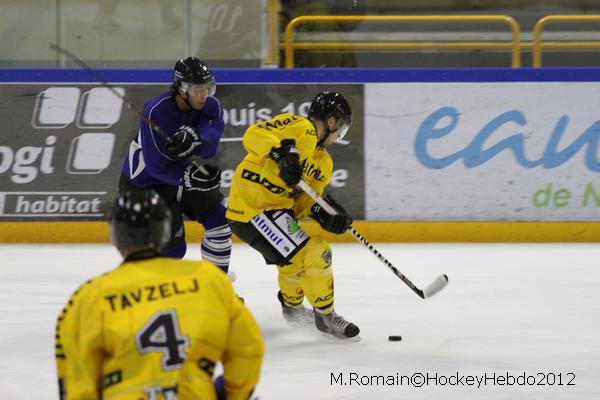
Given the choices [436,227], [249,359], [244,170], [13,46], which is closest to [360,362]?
[244,170]

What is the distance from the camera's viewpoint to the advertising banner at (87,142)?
7.40 meters

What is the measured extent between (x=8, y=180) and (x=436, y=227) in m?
3.06

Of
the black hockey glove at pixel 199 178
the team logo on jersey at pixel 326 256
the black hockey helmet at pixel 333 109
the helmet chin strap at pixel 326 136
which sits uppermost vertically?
the black hockey helmet at pixel 333 109

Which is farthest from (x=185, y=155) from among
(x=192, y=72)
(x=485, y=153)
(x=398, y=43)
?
(x=398, y=43)

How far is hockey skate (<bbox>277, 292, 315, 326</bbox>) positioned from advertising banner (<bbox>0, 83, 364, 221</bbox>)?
9.21 feet

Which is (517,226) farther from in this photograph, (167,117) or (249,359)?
(249,359)

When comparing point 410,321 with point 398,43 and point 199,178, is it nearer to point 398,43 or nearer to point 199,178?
point 199,178

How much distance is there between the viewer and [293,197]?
4.54 meters

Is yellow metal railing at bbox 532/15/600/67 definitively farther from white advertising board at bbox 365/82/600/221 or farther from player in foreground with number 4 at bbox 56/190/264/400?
player in foreground with number 4 at bbox 56/190/264/400

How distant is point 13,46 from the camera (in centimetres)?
771

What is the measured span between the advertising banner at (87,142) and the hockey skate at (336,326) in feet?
10.1

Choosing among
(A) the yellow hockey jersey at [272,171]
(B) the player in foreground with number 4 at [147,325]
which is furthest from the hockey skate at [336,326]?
(B) the player in foreground with number 4 at [147,325]

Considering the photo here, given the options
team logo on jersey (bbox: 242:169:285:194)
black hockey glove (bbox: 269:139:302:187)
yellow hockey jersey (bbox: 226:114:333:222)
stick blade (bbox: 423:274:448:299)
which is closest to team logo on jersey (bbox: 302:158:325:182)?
yellow hockey jersey (bbox: 226:114:333:222)

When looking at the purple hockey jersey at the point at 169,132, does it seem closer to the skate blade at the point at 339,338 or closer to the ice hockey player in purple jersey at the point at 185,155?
the ice hockey player in purple jersey at the point at 185,155
